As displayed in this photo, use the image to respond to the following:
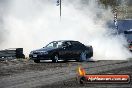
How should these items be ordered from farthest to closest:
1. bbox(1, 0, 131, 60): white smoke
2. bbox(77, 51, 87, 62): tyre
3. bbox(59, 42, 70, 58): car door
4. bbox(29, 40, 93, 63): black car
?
bbox(1, 0, 131, 60): white smoke, bbox(77, 51, 87, 62): tyre, bbox(59, 42, 70, 58): car door, bbox(29, 40, 93, 63): black car

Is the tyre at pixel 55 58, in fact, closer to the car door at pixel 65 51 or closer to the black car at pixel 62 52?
the black car at pixel 62 52

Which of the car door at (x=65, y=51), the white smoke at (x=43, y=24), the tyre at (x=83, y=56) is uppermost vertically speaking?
the white smoke at (x=43, y=24)

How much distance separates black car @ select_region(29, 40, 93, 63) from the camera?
82.6 feet

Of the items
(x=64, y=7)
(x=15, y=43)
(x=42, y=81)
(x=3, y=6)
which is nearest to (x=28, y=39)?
(x=15, y=43)

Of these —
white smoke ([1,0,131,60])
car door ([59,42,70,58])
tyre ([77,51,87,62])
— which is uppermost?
white smoke ([1,0,131,60])

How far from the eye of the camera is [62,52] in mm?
25953

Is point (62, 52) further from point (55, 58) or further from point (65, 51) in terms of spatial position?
point (55, 58)

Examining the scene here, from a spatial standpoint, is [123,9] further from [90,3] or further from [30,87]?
[30,87]

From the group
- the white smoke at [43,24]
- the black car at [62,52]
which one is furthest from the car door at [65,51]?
the white smoke at [43,24]

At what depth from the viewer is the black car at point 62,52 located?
2517 cm

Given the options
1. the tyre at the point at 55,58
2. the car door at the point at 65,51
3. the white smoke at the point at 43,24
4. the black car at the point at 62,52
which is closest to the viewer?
the black car at the point at 62,52

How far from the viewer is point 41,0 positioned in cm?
4684

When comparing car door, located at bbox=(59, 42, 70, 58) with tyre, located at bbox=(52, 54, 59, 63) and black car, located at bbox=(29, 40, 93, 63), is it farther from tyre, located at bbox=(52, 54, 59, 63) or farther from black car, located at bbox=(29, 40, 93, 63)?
tyre, located at bbox=(52, 54, 59, 63)

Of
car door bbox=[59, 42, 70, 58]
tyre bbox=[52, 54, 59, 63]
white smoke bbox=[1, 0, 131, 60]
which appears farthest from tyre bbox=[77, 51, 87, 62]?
white smoke bbox=[1, 0, 131, 60]
